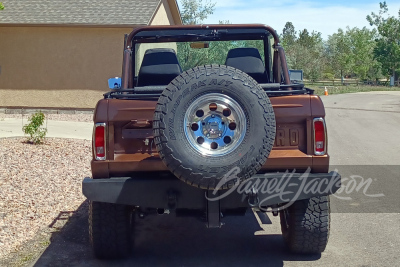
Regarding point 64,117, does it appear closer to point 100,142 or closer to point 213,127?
point 100,142

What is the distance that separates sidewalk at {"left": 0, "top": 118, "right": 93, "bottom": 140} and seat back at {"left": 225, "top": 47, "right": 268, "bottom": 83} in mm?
7744

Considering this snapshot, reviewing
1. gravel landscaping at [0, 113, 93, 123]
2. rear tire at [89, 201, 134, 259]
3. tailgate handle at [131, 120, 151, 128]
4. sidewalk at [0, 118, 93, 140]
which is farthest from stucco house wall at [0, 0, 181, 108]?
tailgate handle at [131, 120, 151, 128]

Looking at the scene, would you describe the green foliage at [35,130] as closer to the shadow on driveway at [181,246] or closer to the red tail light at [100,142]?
the shadow on driveway at [181,246]

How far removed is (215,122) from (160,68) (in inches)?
80.2

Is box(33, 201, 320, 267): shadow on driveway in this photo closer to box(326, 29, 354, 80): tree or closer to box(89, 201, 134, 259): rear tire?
box(89, 201, 134, 259): rear tire

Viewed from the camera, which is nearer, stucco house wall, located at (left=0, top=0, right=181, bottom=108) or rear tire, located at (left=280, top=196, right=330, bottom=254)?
rear tire, located at (left=280, top=196, right=330, bottom=254)

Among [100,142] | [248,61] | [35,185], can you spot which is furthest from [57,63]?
[100,142]

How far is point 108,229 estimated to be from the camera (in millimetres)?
5363

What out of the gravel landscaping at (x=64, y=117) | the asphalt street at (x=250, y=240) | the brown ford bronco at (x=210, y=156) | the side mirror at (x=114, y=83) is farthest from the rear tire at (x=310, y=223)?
the gravel landscaping at (x=64, y=117)

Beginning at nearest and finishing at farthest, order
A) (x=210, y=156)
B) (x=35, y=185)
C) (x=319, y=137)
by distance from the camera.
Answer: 1. (x=210, y=156)
2. (x=319, y=137)
3. (x=35, y=185)

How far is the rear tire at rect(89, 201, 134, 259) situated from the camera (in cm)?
534

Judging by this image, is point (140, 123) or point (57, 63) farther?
point (57, 63)

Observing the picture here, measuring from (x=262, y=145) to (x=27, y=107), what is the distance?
17.3 meters

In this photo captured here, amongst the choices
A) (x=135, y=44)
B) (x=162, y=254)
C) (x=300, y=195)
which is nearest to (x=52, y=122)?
(x=135, y=44)
